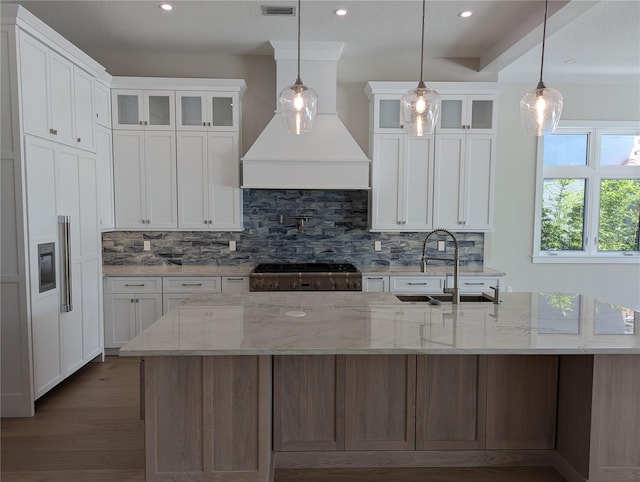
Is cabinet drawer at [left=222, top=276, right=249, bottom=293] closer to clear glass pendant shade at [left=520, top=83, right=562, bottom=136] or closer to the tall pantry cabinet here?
the tall pantry cabinet

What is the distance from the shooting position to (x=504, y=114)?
16.4 feet

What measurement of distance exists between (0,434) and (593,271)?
19.7ft

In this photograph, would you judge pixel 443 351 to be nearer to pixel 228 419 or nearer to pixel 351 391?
pixel 351 391

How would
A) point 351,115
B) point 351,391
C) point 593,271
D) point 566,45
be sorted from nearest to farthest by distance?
point 351,391 → point 566,45 → point 351,115 → point 593,271

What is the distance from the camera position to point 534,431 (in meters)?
2.35

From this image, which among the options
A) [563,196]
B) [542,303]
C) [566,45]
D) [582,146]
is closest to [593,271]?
[563,196]

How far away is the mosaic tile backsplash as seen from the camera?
4.64 m

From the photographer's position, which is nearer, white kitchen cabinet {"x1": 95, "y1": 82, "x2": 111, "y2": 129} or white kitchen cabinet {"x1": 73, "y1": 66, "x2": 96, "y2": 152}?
white kitchen cabinet {"x1": 73, "y1": 66, "x2": 96, "y2": 152}

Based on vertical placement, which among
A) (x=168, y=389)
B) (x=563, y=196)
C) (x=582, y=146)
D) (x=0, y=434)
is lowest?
(x=0, y=434)

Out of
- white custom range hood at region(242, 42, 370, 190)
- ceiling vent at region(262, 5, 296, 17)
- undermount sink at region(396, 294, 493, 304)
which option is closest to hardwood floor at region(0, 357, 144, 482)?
undermount sink at region(396, 294, 493, 304)

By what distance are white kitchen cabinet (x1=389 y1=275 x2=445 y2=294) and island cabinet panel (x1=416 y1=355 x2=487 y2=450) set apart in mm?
1941

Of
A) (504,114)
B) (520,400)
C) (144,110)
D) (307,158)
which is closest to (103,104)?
(144,110)

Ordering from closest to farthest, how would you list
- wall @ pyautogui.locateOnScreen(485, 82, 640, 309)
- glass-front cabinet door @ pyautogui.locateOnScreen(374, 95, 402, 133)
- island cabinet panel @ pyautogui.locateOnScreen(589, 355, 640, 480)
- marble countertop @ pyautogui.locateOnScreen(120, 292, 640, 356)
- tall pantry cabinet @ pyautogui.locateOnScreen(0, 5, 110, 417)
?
marble countertop @ pyautogui.locateOnScreen(120, 292, 640, 356)
island cabinet panel @ pyautogui.locateOnScreen(589, 355, 640, 480)
tall pantry cabinet @ pyautogui.locateOnScreen(0, 5, 110, 417)
glass-front cabinet door @ pyautogui.locateOnScreen(374, 95, 402, 133)
wall @ pyautogui.locateOnScreen(485, 82, 640, 309)

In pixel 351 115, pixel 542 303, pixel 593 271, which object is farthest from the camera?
pixel 593 271
